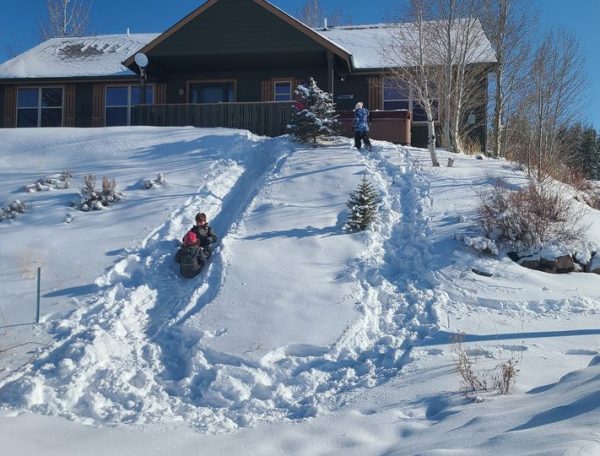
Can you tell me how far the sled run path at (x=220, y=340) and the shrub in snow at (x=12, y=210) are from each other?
3091 millimetres

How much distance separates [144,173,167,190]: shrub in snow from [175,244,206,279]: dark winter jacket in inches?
149

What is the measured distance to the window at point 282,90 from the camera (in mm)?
19953

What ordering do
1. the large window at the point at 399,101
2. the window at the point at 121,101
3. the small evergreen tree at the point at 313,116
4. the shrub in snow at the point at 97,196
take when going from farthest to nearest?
the window at the point at 121,101, the large window at the point at 399,101, the small evergreen tree at the point at 313,116, the shrub in snow at the point at 97,196

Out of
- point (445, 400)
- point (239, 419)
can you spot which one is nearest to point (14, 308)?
point (239, 419)

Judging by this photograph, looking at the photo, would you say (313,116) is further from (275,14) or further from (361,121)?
(275,14)

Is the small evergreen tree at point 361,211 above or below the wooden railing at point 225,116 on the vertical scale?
below

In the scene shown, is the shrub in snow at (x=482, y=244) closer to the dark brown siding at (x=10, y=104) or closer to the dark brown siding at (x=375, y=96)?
the dark brown siding at (x=375, y=96)

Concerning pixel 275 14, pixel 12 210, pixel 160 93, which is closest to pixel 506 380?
pixel 12 210

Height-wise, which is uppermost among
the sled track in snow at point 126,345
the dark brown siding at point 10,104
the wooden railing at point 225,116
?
the dark brown siding at point 10,104

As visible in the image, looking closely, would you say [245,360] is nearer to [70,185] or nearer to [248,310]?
[248,310]

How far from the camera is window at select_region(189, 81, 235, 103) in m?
Result: 20.3

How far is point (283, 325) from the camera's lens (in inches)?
281

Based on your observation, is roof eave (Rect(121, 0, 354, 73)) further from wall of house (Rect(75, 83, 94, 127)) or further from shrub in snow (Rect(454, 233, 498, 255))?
shrub in snow (Rect(454, 233, 498, 255))

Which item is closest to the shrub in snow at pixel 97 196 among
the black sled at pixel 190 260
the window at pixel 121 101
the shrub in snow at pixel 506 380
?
the black sled at pixel 190 260
